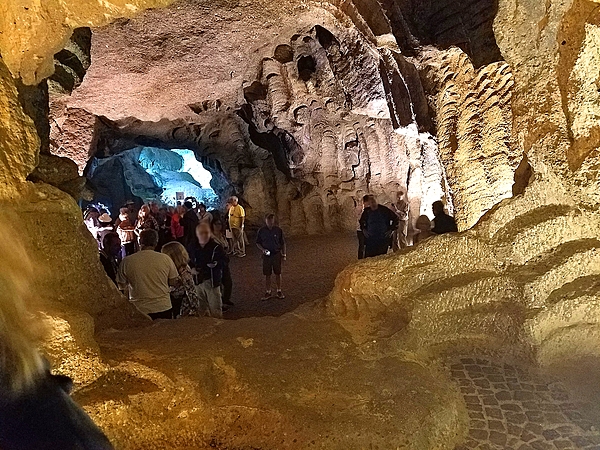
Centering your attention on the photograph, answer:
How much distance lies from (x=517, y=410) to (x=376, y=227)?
3888 millimetres

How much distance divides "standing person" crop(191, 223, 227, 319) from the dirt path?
3.08 ft

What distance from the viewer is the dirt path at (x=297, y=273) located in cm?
772

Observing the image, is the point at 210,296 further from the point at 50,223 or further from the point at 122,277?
the point at 50,223

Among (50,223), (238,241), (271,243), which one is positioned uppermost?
(50,223)

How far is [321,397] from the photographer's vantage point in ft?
11.0

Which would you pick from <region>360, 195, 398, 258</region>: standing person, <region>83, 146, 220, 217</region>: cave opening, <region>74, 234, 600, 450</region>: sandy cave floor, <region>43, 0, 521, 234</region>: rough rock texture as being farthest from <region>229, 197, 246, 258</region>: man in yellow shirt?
<region>83, 146, 220, 217</region>: cave opening

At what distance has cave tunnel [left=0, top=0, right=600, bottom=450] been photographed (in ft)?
10.2

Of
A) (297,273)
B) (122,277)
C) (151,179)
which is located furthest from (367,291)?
(151,179)

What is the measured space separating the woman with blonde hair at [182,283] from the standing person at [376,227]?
2.52m

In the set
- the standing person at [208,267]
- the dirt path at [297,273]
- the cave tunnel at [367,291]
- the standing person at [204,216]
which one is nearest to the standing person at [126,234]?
the standing person at [204,216]

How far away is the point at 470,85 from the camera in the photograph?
659cm

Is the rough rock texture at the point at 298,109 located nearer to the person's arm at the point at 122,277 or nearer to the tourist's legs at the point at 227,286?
the tourist's legs at the point at 227,286

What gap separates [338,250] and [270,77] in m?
4.01

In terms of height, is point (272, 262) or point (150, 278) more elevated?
point (150, 278)
